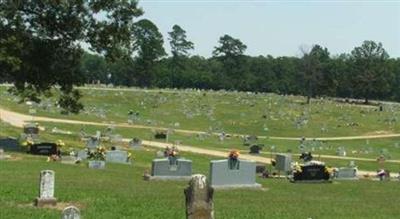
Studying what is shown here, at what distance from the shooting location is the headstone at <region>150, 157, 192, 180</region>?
86.0 feet

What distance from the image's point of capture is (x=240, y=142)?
63.3 metres

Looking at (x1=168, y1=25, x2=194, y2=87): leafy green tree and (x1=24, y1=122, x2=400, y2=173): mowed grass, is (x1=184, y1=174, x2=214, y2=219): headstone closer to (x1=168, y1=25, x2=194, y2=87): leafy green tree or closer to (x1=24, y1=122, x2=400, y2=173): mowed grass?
(x1=24, y1=122, x2=400, y2=173): mowed grass

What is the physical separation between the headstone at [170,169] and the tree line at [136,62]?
11.7 meters

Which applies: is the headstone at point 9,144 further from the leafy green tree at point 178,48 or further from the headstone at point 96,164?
the leafy green tree at point 178,48

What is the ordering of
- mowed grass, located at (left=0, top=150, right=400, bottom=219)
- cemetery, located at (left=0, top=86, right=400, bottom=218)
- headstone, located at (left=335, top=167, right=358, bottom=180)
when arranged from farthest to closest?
1. headstone, located at (left=335, top=167, right=358, bottom=180)
2. cemetery, located at (left=0, top=86, right=400, bottom=218)
3. mowed grass, located at (left=0, top=150, right=400, bottom=219)

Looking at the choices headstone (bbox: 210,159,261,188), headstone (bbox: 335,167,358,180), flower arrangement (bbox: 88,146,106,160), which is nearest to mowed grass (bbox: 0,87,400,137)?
flower arrangement (bbox: 88,146,106,160)

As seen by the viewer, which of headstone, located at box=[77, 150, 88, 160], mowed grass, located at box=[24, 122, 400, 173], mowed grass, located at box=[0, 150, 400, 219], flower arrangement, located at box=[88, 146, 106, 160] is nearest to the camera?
mowed grass, located at box=[0, 150, 400, 219]

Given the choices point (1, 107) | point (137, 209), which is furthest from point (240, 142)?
point (137, 209)

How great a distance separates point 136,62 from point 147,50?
4.39m

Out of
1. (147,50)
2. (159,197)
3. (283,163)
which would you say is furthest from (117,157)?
(147,50)

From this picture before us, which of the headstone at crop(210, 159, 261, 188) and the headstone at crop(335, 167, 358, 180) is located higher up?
the headstone at crop(210, 159, 261, 188)

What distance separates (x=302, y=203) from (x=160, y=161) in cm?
765

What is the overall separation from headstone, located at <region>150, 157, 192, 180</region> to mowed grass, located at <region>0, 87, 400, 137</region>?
47.9 m

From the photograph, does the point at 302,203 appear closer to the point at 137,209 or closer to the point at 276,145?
the point at 137,209
